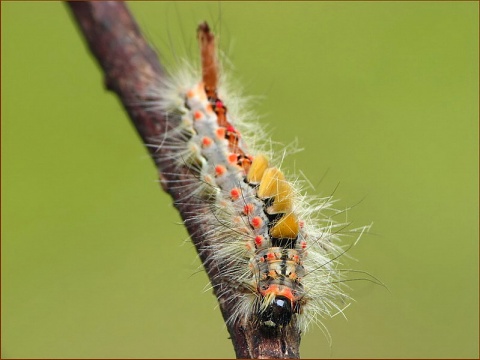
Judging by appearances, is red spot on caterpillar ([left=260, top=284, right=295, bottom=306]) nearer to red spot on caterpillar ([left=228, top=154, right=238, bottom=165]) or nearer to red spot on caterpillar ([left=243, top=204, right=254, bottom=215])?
red spot on caterpillar ([left=243, top=204, right=254, bottom=215])

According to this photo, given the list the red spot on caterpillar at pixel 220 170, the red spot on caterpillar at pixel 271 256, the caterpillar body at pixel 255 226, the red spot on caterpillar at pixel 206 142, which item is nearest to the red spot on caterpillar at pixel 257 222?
the caterpillar body at pixel 255 226

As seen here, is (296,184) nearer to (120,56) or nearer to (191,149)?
(191,149)

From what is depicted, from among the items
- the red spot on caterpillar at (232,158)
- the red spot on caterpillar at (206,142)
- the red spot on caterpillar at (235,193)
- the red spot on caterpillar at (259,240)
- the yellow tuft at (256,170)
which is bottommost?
the red spot on caterpillar at (259,240)

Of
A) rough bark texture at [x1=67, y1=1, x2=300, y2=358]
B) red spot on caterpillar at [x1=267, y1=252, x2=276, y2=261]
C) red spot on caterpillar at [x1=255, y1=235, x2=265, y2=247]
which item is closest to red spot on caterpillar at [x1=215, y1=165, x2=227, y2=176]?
rough bark texture at [x1=67, y1=1, x2=300, y2=358]

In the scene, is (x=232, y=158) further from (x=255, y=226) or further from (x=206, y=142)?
(x=255, y=226)

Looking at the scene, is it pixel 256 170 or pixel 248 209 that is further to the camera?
pixel 256 170

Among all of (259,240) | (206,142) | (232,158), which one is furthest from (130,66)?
(259,240)

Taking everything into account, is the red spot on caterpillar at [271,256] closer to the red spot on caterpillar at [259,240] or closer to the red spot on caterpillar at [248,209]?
the red spot on caterpillar at [259,240]

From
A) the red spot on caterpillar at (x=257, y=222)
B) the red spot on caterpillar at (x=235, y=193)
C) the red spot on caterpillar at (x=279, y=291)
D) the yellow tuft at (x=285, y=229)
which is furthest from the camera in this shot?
the red spot on caterpillar at (x=235, y=193)
